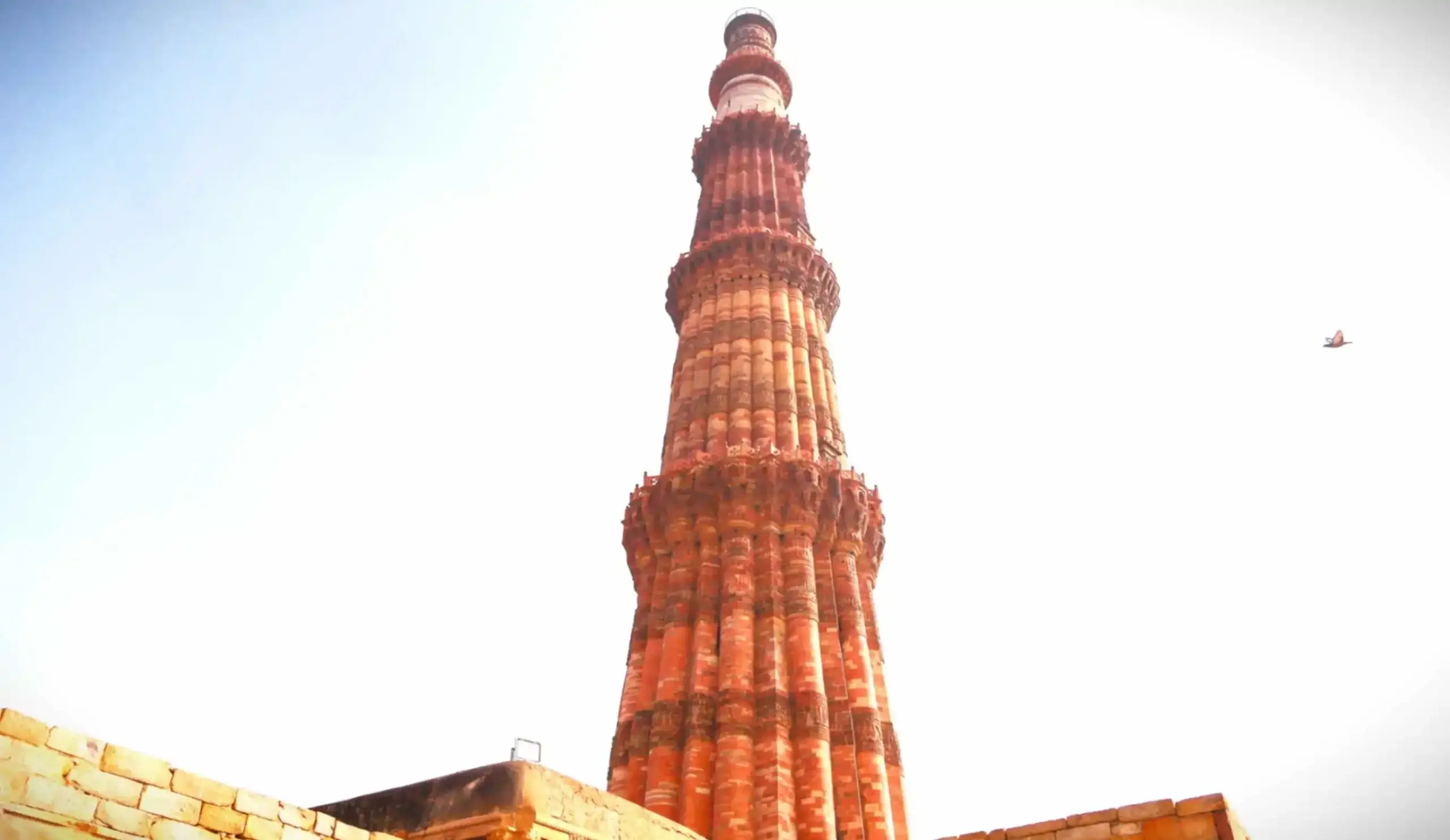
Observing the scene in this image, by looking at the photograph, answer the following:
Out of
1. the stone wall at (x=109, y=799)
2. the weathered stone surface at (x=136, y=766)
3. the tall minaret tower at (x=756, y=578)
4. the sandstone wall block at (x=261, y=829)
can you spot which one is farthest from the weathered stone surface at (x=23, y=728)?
the tall minaret tower at (x=756, y=578)

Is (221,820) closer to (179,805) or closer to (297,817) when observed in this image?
(179,805)

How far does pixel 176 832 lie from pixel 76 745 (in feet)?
2.65

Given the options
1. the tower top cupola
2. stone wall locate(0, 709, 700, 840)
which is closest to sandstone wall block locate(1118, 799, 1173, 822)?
stone wall locate(0, 709, 700, 840)

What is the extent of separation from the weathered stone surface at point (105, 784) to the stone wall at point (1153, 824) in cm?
769

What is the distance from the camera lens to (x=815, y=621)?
16281 millimetres

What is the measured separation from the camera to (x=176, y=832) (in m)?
6.02

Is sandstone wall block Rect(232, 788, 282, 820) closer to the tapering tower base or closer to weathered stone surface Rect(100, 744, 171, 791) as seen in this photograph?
weathered stone surface Rect(100, 744, 171, 791)

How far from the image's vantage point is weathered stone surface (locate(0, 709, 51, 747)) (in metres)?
5.46

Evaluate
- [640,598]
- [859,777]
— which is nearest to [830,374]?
[640,598]

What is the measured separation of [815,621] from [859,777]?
254cm

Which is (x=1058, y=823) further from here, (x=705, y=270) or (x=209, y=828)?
(x=705, y=270)

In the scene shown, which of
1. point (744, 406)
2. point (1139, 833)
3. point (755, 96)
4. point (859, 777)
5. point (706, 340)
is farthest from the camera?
point (755, 96)

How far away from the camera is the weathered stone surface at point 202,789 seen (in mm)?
6148

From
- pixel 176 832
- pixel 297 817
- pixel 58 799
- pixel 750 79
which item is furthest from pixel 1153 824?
pixel 750 79
